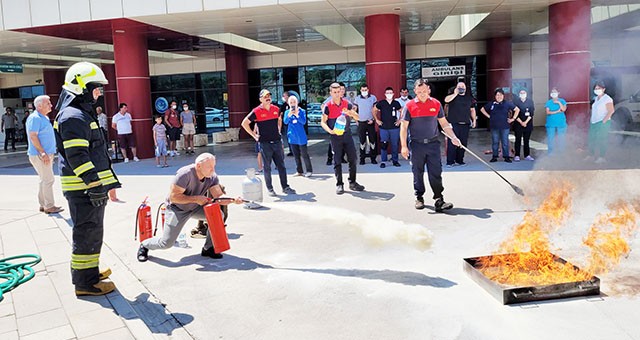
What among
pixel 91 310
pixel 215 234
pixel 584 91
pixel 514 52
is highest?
pixel 514 52

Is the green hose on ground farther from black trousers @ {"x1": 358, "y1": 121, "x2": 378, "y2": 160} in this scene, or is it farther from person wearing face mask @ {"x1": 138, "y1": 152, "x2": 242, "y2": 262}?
black trousers @ {"x1": 358, "y1": 121, "x2": 378, "y2": 160}

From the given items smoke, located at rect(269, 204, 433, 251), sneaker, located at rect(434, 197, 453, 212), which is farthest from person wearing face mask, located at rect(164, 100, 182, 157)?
sneaker, located at rect(434, 197, 453, 212)

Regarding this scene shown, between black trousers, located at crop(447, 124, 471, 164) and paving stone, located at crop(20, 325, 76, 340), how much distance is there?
944 cm

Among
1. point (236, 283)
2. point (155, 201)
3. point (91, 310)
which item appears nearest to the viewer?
point (91, 310)

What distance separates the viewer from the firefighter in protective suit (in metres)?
4.62

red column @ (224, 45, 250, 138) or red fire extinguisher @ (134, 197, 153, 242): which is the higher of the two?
red column @ (224, 45, 250, 138)

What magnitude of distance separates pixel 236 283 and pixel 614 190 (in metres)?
6.90

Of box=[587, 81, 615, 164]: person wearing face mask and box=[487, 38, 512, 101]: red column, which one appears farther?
box=[487, 38, 512, 101]: red column

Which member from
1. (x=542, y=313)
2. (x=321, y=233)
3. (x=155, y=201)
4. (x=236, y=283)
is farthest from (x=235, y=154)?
(x=542, y=313)

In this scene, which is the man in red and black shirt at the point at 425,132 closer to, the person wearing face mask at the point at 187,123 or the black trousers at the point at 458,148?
the black trousers at the point at 458,148

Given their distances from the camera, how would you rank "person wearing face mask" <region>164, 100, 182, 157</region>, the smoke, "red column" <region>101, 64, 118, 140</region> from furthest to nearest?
"red column" <region>101, 64, 118, 140</region>
"person wearing face mask" <region>164, 100, 182, 157</region>
the smoke

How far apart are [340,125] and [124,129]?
9384 millimetres

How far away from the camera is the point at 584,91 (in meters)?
14.1

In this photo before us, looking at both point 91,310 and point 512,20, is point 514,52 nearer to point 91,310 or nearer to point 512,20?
point 512,20
